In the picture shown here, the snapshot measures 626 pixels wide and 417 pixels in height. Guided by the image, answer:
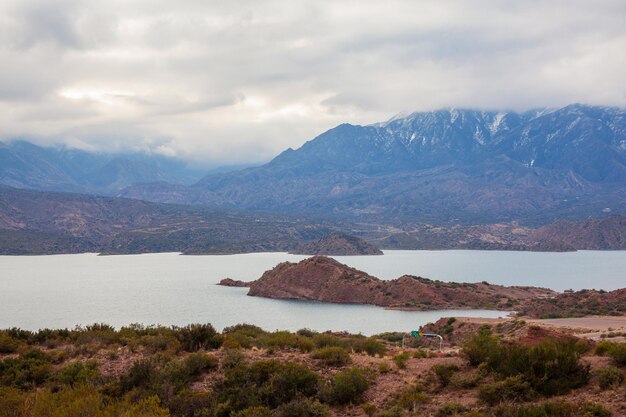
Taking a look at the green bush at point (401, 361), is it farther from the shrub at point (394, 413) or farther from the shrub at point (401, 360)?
the shrub at point (394, 413)

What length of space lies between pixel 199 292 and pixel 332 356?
340 ft

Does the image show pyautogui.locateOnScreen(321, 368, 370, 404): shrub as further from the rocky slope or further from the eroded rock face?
the eroded rock face

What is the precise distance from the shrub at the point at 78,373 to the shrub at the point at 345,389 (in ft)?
24.6

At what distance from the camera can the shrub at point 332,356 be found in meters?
21.2

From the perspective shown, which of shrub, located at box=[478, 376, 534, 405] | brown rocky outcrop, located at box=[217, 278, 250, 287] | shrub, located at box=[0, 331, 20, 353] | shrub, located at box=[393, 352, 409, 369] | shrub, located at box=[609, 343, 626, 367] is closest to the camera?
shrub, located at box=[478, 376, 534, 405]

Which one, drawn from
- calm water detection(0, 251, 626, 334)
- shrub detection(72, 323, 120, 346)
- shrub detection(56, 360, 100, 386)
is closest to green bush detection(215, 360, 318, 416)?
shrub detection(56, 360, 100, 386)

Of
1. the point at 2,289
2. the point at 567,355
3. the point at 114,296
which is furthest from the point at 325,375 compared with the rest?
the point at 2,289

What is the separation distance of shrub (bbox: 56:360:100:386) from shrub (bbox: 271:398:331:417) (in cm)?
682

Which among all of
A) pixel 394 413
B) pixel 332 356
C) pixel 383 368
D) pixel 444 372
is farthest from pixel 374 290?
pixel 394 413

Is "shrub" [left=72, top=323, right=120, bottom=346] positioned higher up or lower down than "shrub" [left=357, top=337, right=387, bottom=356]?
higher up

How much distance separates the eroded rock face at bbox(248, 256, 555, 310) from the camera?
101 m

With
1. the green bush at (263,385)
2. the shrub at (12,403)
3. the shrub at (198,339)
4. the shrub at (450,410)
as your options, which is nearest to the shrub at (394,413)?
the shrub at (450,410)

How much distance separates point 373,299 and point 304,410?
91.4m

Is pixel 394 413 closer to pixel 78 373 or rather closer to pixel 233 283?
pixel 78 373
